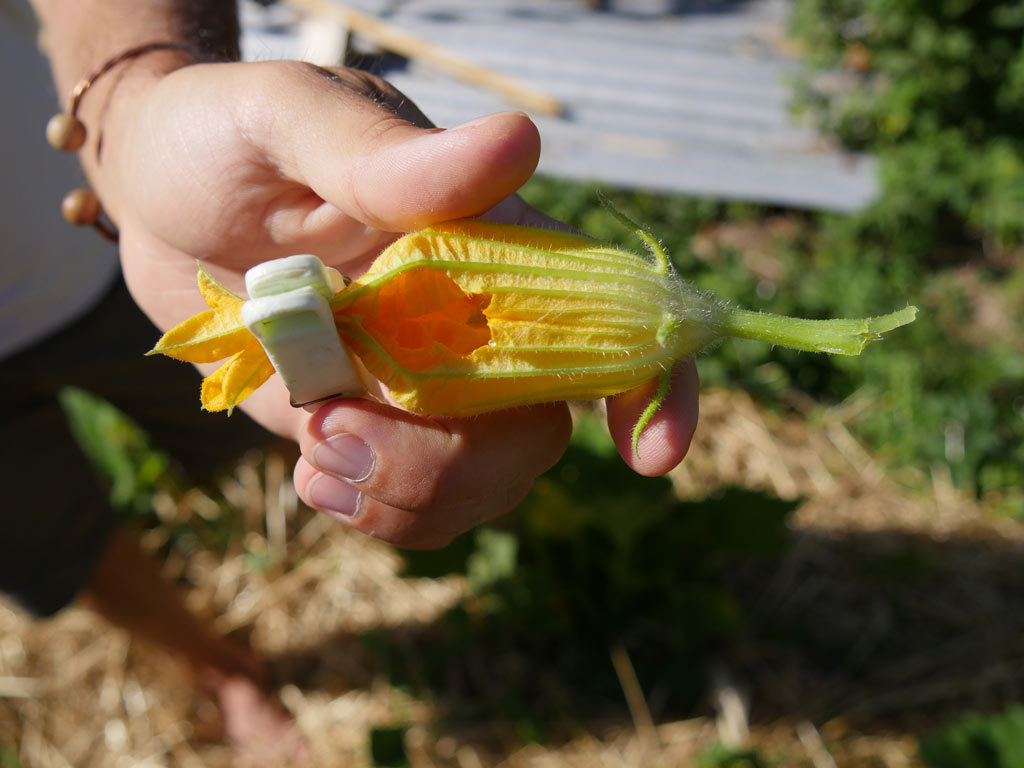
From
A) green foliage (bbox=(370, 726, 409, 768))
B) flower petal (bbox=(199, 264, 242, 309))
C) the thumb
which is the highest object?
the thumb

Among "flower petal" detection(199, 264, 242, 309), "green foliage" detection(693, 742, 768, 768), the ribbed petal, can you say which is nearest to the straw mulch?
"green foliage" detection(693, 742, 768, 768)

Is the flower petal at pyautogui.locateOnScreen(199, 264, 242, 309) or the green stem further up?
the flower petal at pyautogui.locateOnScreen(199, 264, 242, 309)

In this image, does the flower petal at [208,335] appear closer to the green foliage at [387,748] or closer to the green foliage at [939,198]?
the green foliage at [387,748]

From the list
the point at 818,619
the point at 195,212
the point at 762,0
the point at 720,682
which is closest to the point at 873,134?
the point at 762,0

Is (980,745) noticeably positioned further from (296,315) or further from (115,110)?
(115,110)

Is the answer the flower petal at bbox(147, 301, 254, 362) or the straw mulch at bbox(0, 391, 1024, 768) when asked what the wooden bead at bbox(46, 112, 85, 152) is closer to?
the flower petal at bbox(147, 301, 254, 362)

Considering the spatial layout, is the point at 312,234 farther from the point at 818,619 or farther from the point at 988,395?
the point at 988,395
